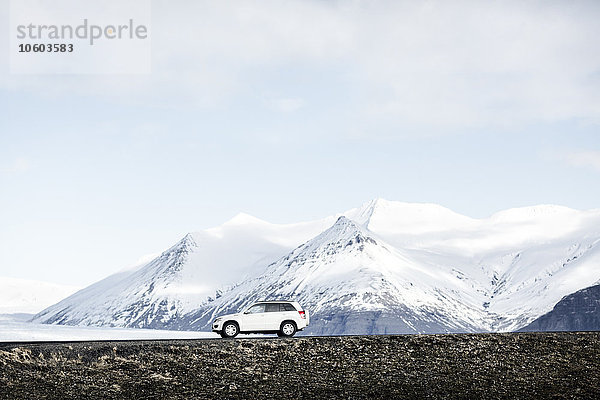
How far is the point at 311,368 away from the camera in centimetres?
3916

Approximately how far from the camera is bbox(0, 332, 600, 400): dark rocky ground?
120ft

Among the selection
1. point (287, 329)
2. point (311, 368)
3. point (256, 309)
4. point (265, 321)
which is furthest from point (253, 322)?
point (311, 368)

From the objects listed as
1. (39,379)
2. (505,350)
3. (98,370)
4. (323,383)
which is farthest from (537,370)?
(39,379)

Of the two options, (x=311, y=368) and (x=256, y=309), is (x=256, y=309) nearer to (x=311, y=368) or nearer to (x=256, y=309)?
(x=256, y=309)

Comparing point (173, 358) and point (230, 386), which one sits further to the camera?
point (173, 358)

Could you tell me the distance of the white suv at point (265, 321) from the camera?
45281mm

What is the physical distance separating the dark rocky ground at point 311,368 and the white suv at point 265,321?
2.38 m

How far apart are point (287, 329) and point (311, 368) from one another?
21.5ft

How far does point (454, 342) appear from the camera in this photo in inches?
1692

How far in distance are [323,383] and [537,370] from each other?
36.3 ft

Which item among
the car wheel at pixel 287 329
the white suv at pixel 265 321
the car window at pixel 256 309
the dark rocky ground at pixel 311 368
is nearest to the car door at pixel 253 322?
the white suv at pixel 265 321

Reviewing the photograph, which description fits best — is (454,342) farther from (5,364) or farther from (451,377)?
(5,364)

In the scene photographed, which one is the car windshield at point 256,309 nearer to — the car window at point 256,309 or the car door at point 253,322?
the car window at point 256,309

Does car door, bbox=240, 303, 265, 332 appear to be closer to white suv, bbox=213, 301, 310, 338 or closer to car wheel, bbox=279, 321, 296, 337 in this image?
white suv, bbox=213, 301, 310, 338
